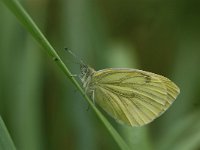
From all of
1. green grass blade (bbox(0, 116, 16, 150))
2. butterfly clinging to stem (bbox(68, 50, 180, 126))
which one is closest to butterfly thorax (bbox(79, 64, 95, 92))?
butterfly clinging to stem (bbox(68, 50, 180, 126))

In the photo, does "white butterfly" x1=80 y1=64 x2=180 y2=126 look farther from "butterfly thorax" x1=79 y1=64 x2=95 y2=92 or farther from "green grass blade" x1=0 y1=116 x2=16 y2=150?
"green grass blade" x1=0 y1=116 x2=16 y2=150

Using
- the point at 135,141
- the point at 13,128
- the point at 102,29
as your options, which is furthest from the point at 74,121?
the point at 102,29

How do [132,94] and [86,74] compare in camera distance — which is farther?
[132,94]

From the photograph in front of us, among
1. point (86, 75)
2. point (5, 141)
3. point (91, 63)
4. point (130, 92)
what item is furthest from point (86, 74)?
point (5, 141)

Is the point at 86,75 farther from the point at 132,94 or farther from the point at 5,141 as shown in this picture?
the point at 5,141

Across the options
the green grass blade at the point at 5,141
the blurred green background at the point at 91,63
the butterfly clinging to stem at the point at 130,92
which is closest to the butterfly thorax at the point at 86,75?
the butterfly clinging to stem at the point at 130,92

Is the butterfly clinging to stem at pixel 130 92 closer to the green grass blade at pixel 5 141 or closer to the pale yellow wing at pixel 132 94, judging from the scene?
the pale yellow wing at pixel 132 94

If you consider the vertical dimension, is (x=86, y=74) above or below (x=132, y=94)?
Answer: above

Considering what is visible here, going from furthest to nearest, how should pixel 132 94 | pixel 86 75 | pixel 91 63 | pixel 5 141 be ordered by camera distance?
pixel 91 63 → pixel 132 94 → pixel 86 75 → pixel 5 141
